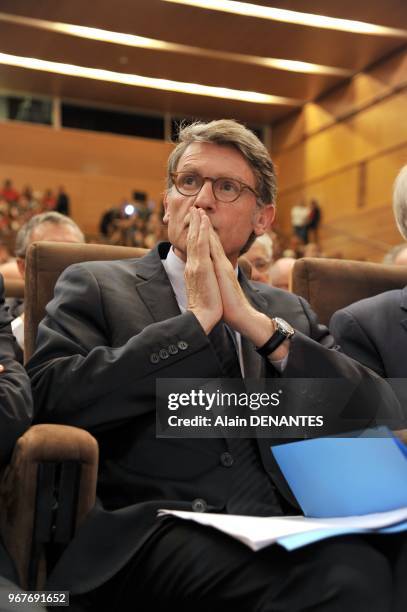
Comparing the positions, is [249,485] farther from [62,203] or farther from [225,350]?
[62,203]

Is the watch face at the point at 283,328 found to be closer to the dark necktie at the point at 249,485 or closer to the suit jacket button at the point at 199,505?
the dark necktie at the point at 249,485

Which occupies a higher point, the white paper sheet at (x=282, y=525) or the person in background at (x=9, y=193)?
the person in background at (x=9, y=193)

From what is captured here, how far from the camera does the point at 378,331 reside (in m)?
1.96

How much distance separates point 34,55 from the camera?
39.7 ft

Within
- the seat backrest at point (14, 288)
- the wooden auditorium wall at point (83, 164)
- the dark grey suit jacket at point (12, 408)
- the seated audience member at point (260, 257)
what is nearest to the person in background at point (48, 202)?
the wooden auditorium wall at point (83, 164)

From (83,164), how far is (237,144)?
1274cm

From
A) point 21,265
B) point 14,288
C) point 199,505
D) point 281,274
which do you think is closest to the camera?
point 199,505

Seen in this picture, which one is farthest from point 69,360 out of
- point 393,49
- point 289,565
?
point 393,49

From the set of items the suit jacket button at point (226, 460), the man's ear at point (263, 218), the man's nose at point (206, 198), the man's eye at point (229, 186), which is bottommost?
the suit jacket button at point (226, 460)

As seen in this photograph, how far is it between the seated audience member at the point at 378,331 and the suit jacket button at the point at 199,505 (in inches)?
26.2

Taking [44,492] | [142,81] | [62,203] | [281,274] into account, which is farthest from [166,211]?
[142,81]

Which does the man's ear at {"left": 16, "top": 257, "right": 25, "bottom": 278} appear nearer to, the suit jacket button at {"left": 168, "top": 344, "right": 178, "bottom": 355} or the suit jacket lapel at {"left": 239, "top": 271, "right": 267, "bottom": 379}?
the suit jacket lapel at {"left": 239, "top": 271, "right": 267, "bottom": 379}

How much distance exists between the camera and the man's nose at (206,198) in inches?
66.4

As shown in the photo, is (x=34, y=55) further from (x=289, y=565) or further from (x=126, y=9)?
(x=289, y=565)
